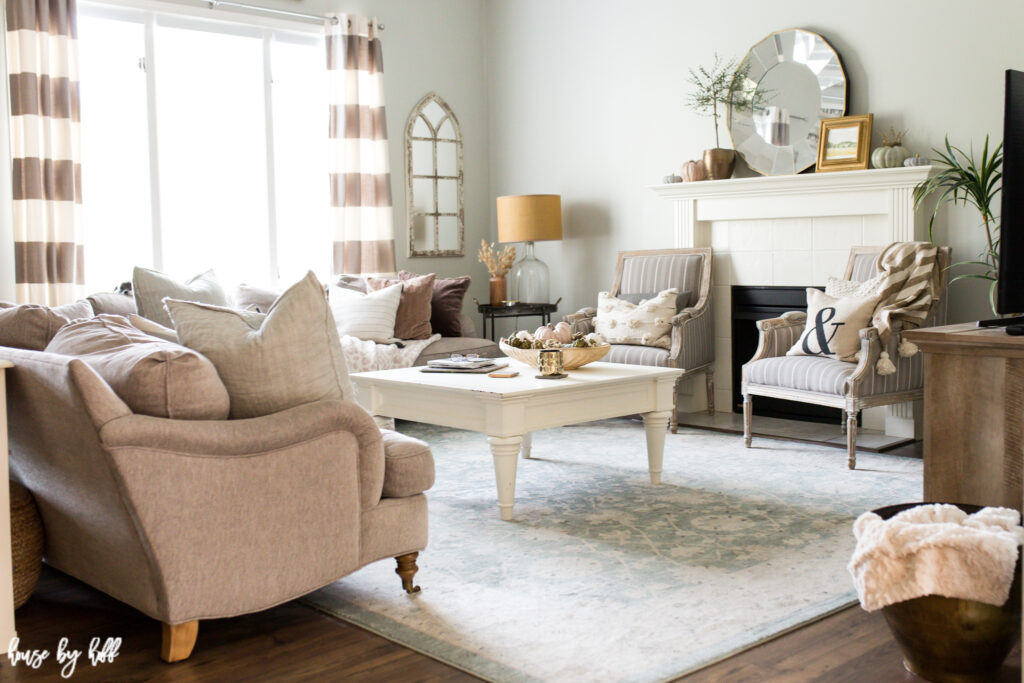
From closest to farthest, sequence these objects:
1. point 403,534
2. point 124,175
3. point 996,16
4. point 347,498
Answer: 1. point 347,498
2. point 403,534
3. point 996,16
4. point 124,175

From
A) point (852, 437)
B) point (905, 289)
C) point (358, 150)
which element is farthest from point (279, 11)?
point (852, 437)

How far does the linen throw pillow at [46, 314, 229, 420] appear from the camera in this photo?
2350 millimetres

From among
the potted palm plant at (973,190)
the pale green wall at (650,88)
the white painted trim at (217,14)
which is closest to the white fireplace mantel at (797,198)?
the potted palm plant at (973,190)

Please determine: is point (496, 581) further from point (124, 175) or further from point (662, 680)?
point (124, 175)

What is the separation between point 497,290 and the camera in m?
6.72

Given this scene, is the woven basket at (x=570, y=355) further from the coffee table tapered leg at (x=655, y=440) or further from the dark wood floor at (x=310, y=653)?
the dark wood floor at (x=310, y=653)

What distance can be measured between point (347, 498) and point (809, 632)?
1.23m

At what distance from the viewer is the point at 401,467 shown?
2779 mm

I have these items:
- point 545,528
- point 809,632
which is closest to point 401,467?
point 545,528

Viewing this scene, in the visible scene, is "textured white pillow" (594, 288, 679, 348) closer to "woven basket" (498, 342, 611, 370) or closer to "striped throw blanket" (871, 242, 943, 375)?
"striped throw blanket" (871, 242, 943, 375)

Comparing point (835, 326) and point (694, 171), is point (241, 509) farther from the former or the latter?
point (694, 171)

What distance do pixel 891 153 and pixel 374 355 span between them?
288cm

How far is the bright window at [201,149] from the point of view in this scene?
569 centimetres

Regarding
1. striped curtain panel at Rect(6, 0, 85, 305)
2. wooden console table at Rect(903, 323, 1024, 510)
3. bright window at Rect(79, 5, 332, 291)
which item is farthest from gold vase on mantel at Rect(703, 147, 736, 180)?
striped curtain panel at Rect(6, 0, 85, 305)
